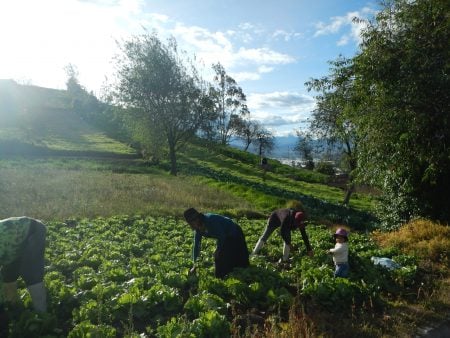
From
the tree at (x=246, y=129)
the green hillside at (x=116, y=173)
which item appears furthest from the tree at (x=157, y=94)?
the tree at (x=246, y=129)

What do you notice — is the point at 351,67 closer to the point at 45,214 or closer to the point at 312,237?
the point at 312,237

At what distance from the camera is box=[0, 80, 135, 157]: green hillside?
1855 inches

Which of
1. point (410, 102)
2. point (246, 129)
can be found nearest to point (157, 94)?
point (410, 102)

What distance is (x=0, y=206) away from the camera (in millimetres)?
17859

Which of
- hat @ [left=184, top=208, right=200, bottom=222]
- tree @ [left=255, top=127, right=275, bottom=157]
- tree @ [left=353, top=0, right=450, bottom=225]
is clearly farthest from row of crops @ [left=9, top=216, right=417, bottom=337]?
tree @ [left=255, top=127, right=275, bottom=157]

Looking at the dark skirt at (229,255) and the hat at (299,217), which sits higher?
the hat at (299,217)

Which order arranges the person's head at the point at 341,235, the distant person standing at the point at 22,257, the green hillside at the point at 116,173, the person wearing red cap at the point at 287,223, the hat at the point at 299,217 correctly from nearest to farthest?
the distant person standing at the point at 22,257 → the person's head at the point at 341,235 → the hat at the point at 299,217 → the person wearing red cap at the point at 287,223 → the green hillside at the point at 116,173

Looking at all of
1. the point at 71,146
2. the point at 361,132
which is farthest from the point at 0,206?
the point at 71,146

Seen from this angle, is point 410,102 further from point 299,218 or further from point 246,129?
point 246,129

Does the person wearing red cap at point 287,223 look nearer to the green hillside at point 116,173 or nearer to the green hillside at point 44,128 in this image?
the green hillside at point 116,173

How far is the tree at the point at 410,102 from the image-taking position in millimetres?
13531

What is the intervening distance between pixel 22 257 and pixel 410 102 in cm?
1276

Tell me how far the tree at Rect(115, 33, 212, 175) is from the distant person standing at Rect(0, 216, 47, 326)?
31067 mm

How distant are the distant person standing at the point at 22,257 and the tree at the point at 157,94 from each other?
102ft
